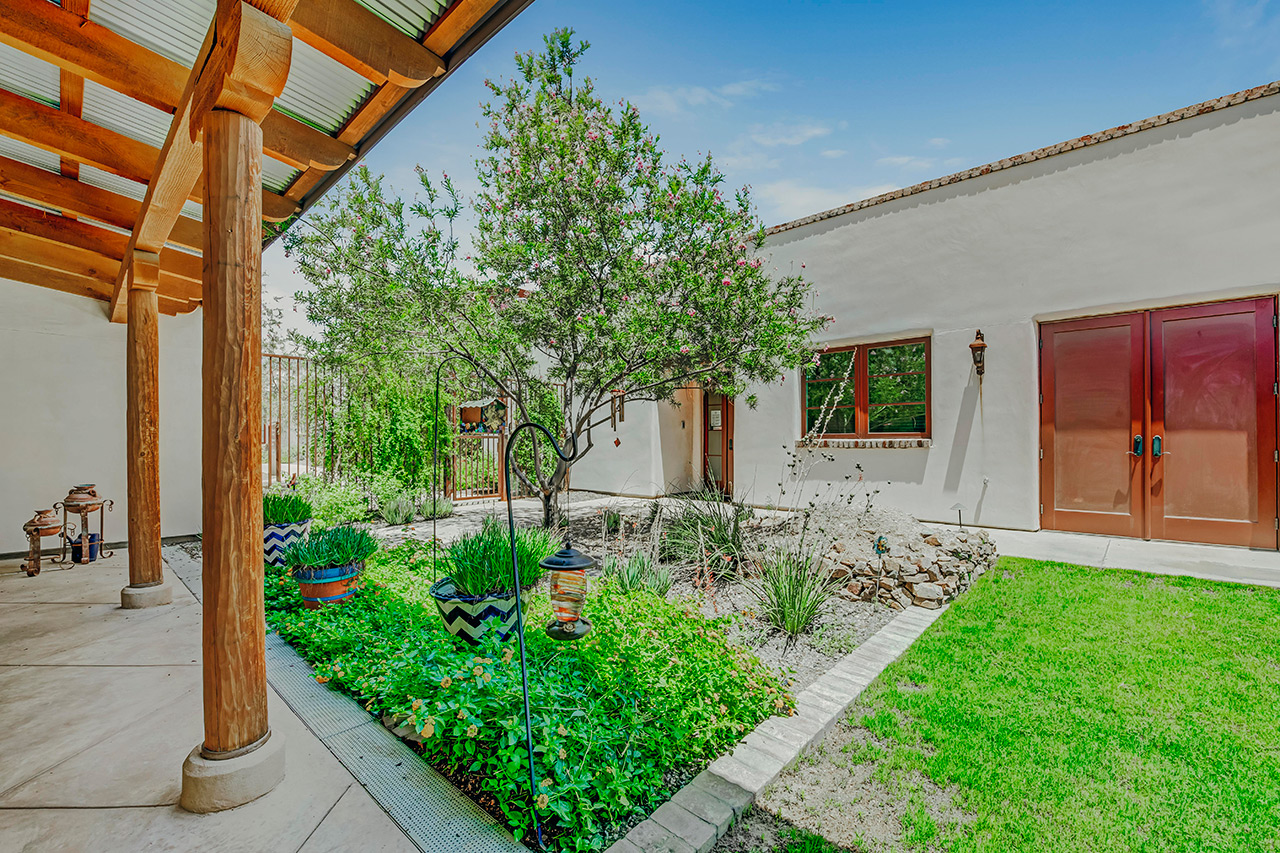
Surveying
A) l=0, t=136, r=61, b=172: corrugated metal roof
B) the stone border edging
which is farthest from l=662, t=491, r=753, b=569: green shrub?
l=0, t=136, r=61, b=172: corrugated metal roof

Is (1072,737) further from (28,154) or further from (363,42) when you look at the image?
(28,154)

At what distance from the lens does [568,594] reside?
203 cm

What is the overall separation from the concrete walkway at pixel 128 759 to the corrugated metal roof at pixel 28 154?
294 cm

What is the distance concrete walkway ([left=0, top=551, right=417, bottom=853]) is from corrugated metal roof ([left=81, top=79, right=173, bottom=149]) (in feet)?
9.39

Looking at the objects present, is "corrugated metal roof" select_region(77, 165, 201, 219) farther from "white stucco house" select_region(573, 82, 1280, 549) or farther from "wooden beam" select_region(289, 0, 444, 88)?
"white stucco house" select_region(573, 82, 1280, 549)

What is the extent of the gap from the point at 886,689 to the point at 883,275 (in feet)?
19.3

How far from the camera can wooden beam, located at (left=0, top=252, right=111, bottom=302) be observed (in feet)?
15.8

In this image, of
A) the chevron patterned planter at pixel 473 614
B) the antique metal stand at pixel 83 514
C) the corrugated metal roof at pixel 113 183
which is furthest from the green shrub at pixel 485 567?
the antique metal stand at pixel 83 514

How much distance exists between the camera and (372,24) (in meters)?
2.18

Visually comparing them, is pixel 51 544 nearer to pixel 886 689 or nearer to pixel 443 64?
pixel 443 64

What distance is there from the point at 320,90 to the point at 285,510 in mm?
3547

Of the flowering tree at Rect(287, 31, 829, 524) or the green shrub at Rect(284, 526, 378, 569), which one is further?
the flowering tree at Rect(287, 31, 829, 524)

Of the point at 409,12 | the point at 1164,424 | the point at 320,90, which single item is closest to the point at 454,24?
the point at 409,12

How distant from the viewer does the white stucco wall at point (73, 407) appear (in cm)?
529
